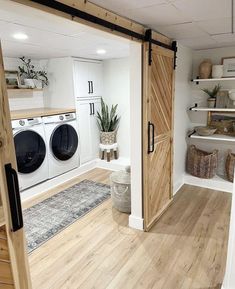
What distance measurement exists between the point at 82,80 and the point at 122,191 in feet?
7.26

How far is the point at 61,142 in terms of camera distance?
402 cm

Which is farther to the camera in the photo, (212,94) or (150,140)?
(212,94)

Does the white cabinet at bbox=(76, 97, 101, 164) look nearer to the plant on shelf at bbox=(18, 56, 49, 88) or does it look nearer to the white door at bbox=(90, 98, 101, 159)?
the white door at bbox=(90, 98, 101, 159)

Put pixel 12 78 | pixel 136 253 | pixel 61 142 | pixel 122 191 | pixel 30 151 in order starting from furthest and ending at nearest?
pixel 61 142, pixel 12 78, pixel 30 151, pixel 122 191, pixel 136 253

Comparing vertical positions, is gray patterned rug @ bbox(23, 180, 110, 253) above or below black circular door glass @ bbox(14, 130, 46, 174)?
below

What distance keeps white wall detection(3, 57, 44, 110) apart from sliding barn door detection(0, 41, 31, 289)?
3047 millimetres

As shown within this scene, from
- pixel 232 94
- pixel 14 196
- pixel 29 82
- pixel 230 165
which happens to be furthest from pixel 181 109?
pixel 14 196

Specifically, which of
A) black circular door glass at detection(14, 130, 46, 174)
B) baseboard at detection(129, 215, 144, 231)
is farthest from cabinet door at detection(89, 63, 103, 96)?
baseboard at detection(129, 215, 144, 231)

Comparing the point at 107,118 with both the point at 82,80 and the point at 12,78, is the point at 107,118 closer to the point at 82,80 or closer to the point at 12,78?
the point at 82,80

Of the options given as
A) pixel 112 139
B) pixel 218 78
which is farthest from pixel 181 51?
pixel 112 139

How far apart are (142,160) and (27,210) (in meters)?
1.76

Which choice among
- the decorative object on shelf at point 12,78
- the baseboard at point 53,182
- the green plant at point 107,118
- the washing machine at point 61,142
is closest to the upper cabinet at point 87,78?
the green plant at point 107,118

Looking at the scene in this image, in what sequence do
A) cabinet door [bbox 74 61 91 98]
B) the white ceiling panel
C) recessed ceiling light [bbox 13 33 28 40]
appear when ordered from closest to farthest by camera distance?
the white ceiling panel < recessed ceiling light [bbox 13 33 28 40] < cabinet door [bbox 74 61 91 98]

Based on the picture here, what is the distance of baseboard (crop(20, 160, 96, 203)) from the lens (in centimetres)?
346
